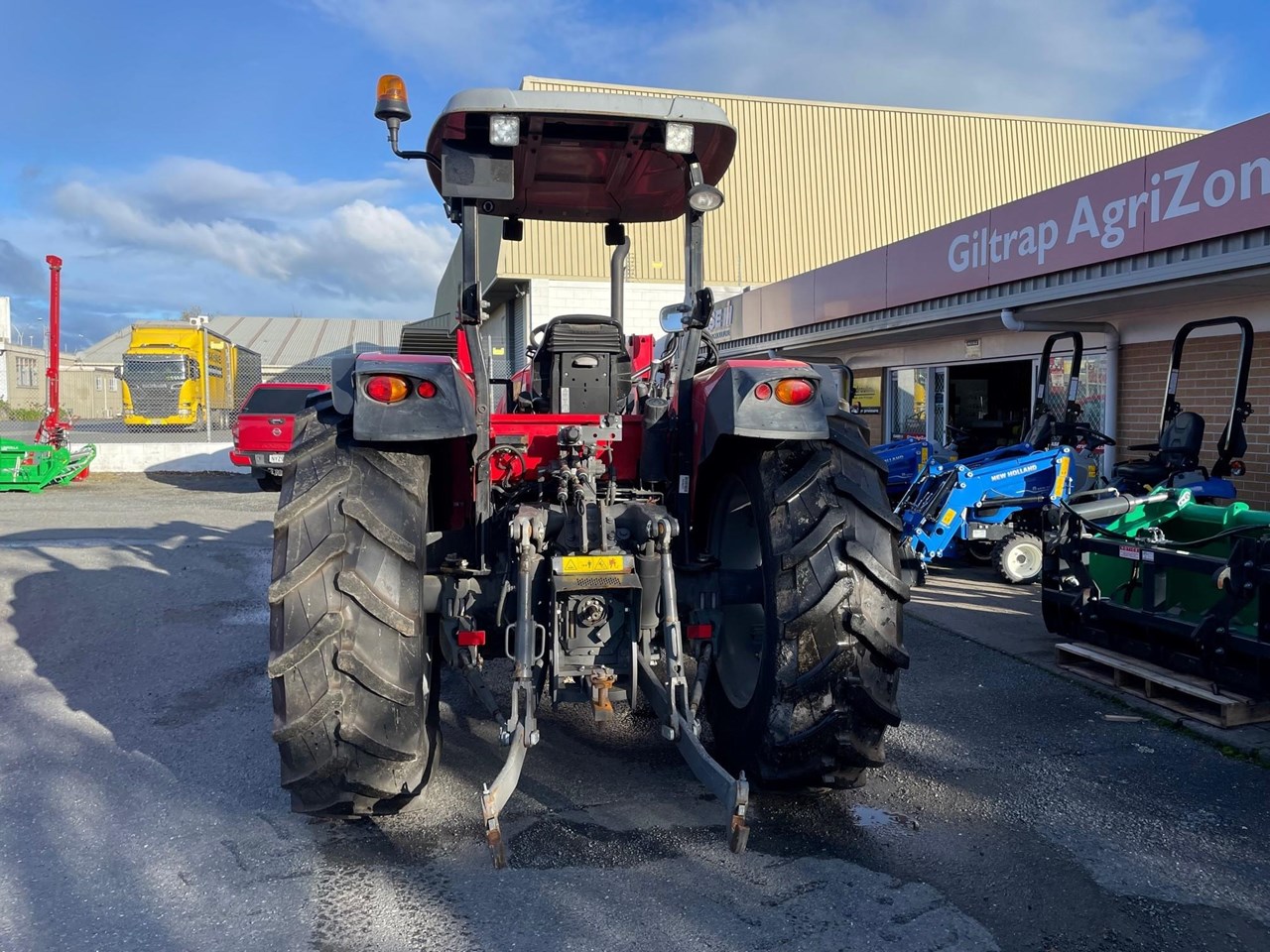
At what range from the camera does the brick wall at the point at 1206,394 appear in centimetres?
820

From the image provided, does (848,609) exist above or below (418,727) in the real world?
above

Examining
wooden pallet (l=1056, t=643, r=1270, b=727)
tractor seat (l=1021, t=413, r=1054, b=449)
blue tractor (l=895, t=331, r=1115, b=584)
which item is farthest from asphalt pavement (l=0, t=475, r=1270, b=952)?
tractor seat (l=1021, t=413, r=1054, b=449)

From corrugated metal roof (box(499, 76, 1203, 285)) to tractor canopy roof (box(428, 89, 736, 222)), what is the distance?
1697 cm

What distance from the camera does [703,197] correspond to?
12.7ft

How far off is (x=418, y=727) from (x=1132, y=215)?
675 centimetres

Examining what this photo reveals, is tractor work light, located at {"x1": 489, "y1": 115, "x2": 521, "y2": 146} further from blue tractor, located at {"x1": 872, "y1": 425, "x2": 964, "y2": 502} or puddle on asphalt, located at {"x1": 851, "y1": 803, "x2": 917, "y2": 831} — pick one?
blue tractor, located at {"x1": 872, "y1": 425, "x2": 964, "y2": 502}

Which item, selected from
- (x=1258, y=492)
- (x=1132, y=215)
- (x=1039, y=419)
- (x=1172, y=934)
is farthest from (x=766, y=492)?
(x=1258, y=492)

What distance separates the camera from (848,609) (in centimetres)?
328

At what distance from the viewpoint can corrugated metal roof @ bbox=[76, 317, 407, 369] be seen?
48250mm

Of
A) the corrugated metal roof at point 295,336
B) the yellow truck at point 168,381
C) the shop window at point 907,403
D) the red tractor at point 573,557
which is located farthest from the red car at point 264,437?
the corrugated metal roof at point 295,336

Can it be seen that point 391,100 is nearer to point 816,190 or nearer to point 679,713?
point 679,713

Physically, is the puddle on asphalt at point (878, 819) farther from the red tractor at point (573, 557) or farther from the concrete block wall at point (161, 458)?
the concrete block wall at point (161, 458)

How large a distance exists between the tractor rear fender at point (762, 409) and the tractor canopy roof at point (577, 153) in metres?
0.99

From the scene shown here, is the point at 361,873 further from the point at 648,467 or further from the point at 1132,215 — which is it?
the point at 1132,215
